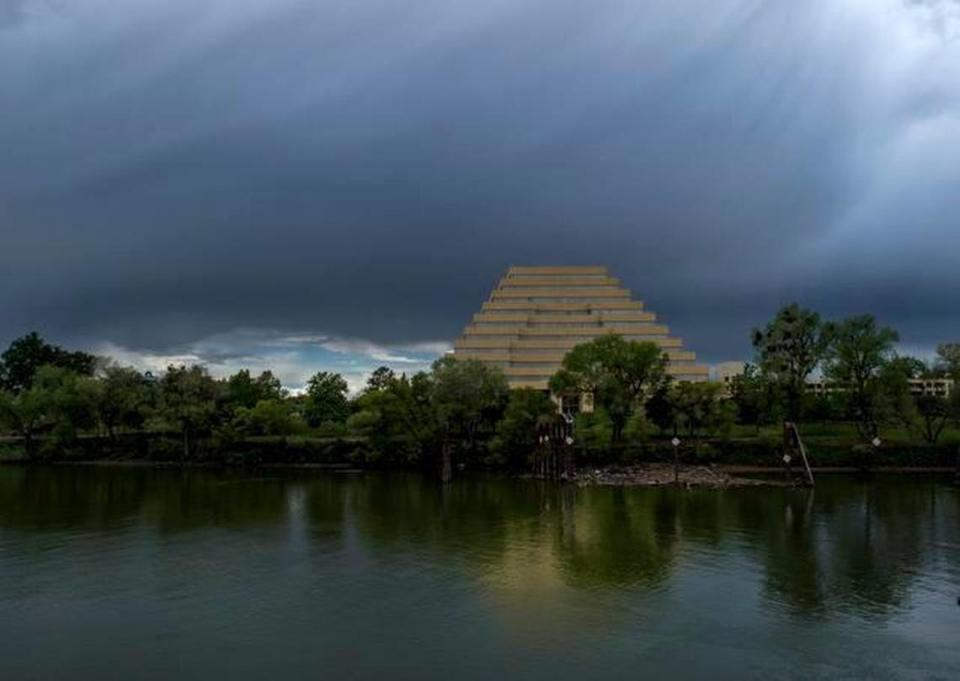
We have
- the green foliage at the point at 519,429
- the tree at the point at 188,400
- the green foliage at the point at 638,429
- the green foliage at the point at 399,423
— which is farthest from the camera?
the tree at the point at 188,400

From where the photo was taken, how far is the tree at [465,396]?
74.2 m

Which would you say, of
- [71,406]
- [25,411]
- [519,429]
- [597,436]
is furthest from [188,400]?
[597,436]

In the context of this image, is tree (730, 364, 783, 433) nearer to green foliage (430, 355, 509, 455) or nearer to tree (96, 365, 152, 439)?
green foliage (430, 355, 509, 455)

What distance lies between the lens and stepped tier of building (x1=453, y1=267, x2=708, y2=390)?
113 m

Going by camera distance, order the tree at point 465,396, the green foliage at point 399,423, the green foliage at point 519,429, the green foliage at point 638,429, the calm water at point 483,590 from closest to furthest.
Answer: the calm water at point 483,590 → the green foliage at point 638,429 → the green foliage at point 519,429 → the tree at point 465,396 → the green foliage at point 399,423

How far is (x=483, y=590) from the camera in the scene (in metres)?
25.9

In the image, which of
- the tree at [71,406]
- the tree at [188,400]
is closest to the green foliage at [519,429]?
the tree at [188,400]

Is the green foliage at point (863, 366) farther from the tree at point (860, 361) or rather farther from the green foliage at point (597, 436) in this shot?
the green foliage at point (597, 436)

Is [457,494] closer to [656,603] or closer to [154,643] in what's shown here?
[656,603]

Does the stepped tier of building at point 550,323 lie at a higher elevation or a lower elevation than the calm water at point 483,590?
higher

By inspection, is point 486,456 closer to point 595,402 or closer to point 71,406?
point 595,402

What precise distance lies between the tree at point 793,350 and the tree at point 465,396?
22.8m

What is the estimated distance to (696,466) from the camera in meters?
67.1

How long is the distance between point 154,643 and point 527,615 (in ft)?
29.8
